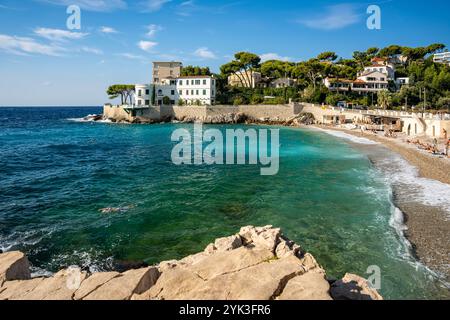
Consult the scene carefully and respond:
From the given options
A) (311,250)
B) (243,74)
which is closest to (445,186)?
(311,250)

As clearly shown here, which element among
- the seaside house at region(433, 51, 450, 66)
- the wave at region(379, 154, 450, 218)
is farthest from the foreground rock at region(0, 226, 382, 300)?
the seaside house at region(433, 51, 450, 66)

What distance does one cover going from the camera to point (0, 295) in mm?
7227

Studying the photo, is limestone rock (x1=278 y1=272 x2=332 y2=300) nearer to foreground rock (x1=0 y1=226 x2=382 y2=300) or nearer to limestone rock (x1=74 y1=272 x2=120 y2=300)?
foreground rock (x1=0 y1=226 x2=382 y2=300)

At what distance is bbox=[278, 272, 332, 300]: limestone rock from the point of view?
238 inches

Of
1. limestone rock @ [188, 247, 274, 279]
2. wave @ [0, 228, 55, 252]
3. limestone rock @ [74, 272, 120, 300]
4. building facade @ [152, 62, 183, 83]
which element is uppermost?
building facade @ [152, 62, 183, 83]

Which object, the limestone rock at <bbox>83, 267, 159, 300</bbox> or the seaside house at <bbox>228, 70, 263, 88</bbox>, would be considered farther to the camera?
the seaside house at <bbox>228, 70, 263, 88</bbox>

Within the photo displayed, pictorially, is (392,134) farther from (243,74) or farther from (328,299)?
(243,74)

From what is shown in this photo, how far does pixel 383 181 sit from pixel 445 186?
3.74 meters

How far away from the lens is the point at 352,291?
291 inches

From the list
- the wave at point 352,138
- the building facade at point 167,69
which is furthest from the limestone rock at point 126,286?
the building facade at point 167,69

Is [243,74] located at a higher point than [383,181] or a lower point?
higher

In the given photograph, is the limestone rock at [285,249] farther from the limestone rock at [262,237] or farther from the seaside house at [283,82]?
the seaside house at [283,82]

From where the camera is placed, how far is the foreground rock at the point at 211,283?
639 centimetres

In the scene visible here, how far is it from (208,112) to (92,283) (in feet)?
243
